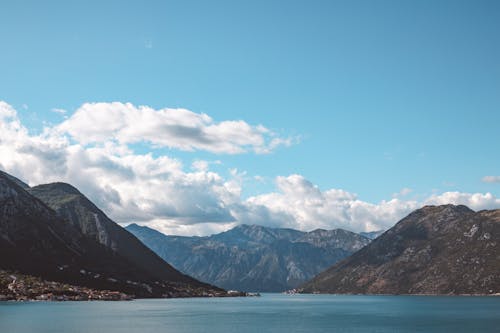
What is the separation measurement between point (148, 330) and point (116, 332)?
1429 cm

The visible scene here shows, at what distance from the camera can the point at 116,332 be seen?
174 metres

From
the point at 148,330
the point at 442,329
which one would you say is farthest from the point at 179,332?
the point at 442,329

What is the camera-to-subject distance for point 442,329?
199 meters

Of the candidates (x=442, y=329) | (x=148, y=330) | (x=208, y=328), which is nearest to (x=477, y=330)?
(x=442, y=329)

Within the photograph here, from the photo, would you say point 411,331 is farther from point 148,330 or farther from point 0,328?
point 0,328

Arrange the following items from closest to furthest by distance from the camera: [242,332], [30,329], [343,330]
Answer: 1. [30,329]
2. [242,332]
3. [343,330]

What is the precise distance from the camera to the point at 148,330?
186m

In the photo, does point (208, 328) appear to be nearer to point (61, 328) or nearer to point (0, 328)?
point (61, 328)

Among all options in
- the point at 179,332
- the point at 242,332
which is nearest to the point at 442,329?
the point at 242,332

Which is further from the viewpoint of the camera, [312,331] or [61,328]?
[312,331]

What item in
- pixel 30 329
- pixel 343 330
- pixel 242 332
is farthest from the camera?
pixel 343 330

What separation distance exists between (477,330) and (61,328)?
144174mm

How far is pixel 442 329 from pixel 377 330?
24667mm

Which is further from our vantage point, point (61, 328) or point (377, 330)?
point (377, 330)
